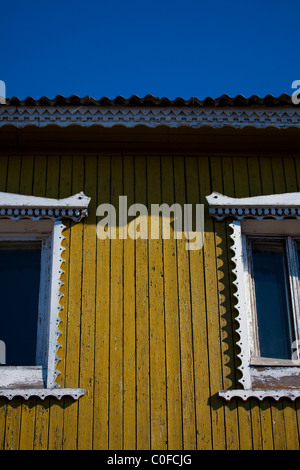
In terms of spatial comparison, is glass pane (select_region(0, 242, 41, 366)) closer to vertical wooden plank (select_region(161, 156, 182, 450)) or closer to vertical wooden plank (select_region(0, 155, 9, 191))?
vertical wooden plank (select_region(0, 155, 9, 191))

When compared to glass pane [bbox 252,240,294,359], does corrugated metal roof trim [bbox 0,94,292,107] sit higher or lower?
higher

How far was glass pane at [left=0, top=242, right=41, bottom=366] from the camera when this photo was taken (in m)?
5.52

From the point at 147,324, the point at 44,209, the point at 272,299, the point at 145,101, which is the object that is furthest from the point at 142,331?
the point at 145,101

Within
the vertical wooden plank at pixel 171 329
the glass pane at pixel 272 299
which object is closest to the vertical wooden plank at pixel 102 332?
the vertical wooden plank at pixel 171 329

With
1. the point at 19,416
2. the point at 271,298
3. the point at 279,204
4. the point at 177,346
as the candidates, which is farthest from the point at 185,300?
the point at 19,416

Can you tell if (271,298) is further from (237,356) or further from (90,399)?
(90,399)


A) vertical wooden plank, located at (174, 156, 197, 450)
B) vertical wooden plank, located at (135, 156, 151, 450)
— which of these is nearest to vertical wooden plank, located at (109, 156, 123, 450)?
vertical wooden plank, located at (135, 156, 151, 450)

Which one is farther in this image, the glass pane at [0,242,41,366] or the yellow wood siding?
the glass pane at [0,242,41,366]

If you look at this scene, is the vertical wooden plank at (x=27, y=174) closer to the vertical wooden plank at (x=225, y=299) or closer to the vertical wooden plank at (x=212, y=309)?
the vertical wooden plank at (x=212, y=309)

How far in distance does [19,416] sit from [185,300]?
68.9 inches

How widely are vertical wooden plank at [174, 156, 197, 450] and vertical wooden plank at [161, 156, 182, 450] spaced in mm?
35

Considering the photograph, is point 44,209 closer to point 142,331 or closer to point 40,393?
point 142,331

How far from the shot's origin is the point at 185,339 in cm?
534

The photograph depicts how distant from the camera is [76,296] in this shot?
18.0 ft
